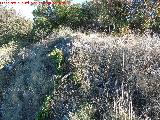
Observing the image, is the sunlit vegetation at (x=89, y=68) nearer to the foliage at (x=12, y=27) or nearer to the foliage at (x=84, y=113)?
the foliage at (x=84, y=113)

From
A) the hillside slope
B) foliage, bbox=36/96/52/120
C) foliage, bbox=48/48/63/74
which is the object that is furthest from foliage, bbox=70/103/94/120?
foliage, bbox=48/48/63/74

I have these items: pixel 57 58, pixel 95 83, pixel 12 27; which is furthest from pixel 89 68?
pixel 12 27

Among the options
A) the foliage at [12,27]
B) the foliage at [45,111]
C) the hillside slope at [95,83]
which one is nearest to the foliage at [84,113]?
the hillside slope at [95,83]

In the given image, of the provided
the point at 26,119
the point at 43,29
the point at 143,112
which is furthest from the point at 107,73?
the point at 43,29

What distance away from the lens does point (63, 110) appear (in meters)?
14.0

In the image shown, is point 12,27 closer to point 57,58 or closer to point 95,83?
point 57,58

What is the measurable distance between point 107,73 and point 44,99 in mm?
2280

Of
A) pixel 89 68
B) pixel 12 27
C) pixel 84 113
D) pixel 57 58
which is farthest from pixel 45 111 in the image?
pixel 12 27

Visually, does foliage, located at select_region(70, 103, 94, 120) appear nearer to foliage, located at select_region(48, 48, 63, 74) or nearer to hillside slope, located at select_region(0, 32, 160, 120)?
hillside slope, located at select_region(0, 32, 160, 120)

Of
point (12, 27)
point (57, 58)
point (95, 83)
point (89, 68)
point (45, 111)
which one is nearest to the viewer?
point (95, 83)

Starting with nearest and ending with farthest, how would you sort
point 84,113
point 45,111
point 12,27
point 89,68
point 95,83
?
point 84,113 → point 95,83 → point 45,111 → point 89,68 → point 12,27

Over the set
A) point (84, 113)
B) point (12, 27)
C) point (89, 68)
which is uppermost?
point (89, 68)

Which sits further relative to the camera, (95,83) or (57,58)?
(57,58)

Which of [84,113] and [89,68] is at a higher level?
[89,68]
